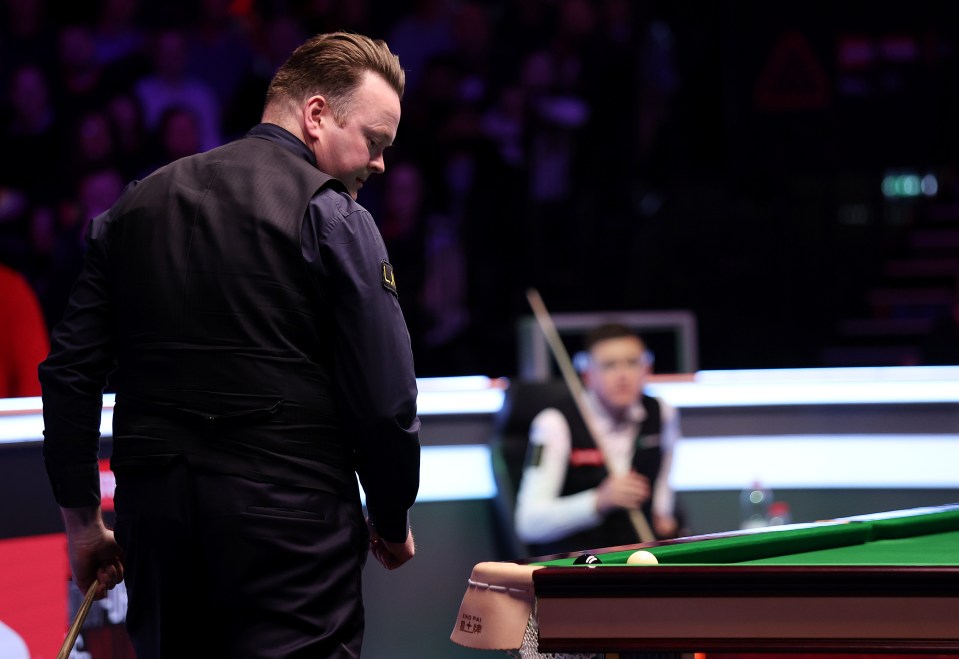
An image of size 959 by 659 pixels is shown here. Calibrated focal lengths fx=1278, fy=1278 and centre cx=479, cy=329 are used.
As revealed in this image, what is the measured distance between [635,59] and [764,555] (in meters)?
5.69

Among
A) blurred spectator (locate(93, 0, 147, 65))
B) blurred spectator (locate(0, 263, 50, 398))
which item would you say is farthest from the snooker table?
blurred spectator (locate(93, 0, 147, 65))

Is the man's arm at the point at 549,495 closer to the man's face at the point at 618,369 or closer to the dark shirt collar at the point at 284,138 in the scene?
the man's face at the point at 618,369

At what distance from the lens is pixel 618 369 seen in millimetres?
4293

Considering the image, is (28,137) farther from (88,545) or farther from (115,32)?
(88,545)

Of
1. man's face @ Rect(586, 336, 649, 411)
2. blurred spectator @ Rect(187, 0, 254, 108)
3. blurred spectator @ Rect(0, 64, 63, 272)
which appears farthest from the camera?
blurred spectator @ Rect(187, 0, 254, 108)

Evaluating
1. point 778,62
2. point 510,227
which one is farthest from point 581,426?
point 778,62

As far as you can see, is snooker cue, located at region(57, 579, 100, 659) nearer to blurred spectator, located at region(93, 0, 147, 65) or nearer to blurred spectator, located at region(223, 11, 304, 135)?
blurred spectator, located at region(223, 11, 304, 135)

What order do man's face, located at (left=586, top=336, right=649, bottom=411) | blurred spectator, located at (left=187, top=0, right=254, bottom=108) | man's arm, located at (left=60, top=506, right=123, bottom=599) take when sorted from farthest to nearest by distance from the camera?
1. blurred spectator, located at (left=187, top=0, right=254, bottom=108)
2. man's face, located at (left=586, top=336, right=649, bottom=411)
3. man's arm, located at (left=60, top=506, right=123, bottom=599)

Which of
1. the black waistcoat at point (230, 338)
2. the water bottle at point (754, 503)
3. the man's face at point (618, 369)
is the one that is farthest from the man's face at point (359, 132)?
the water bottle at point (754, 503)

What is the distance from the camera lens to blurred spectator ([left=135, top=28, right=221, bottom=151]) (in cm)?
667

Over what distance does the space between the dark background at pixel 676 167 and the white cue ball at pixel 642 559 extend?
166 inches

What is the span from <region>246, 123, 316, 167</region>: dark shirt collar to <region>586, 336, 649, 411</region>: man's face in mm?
2251

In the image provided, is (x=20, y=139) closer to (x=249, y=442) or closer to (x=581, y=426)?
(x=581, y=426)

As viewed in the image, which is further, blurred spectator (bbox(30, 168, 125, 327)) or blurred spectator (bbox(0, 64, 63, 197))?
blurred spectator (bbox(0, 64, 63, 197))
